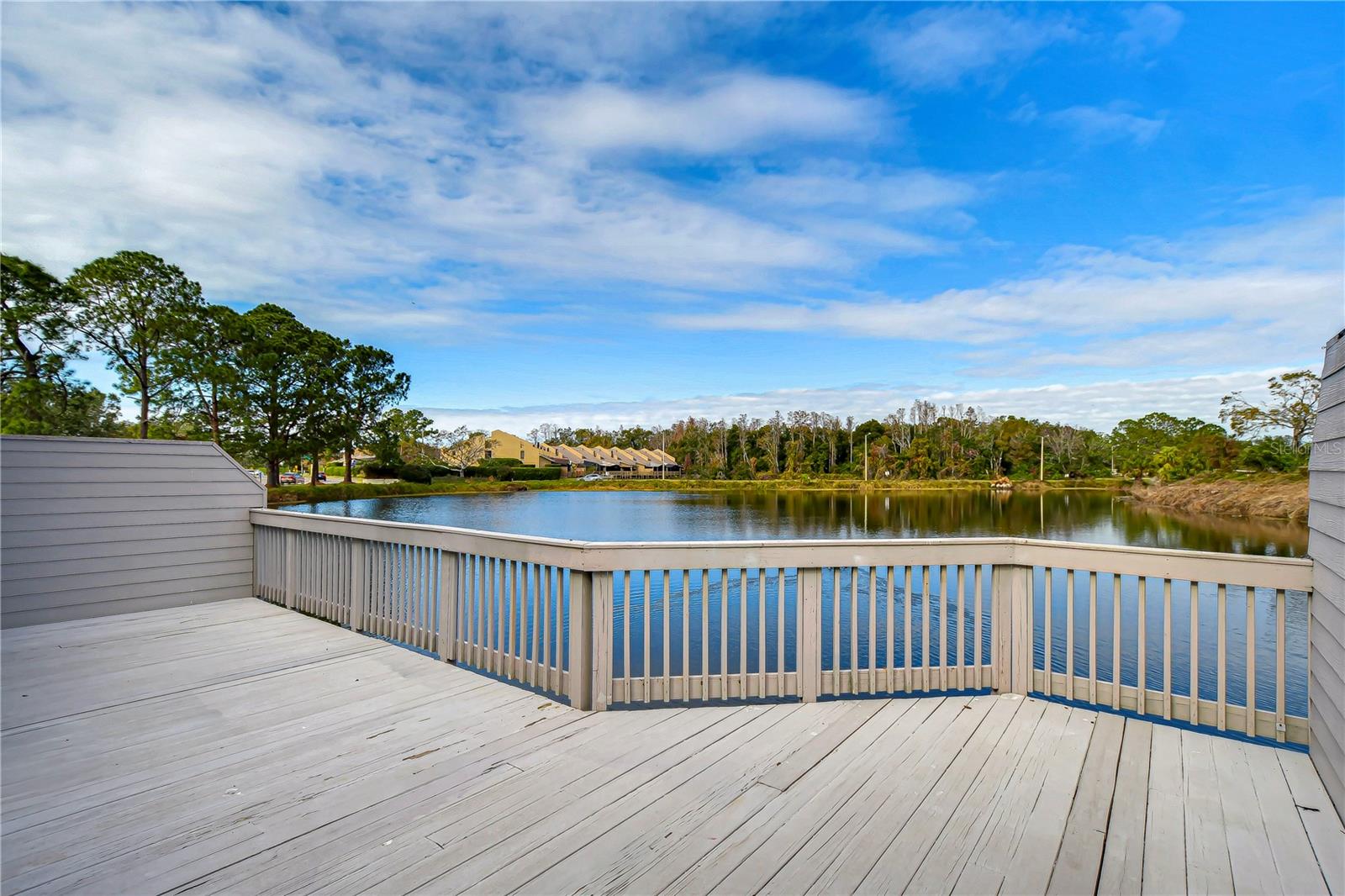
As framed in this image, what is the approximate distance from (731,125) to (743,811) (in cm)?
1027

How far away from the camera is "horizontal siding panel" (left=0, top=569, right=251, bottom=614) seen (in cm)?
425

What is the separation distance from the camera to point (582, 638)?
274 cm

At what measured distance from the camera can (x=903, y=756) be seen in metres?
2.23

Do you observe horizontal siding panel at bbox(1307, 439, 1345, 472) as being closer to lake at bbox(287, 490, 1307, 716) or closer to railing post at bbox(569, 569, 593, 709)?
lake at bbox(287, 490, 1307, 716)

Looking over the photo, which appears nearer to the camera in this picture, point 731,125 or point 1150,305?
point 731,125

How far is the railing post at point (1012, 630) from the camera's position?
9.12 ft

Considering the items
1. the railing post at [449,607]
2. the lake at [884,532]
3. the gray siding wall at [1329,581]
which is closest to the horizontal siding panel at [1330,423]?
A: the gray siding wall at [1329,581]

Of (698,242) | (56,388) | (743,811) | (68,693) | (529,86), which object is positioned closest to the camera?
(743,811)

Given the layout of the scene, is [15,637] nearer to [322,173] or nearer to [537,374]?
[322,173]

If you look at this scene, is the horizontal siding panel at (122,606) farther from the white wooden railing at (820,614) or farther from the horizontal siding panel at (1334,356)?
the horizontal siding panel at (1334,356)

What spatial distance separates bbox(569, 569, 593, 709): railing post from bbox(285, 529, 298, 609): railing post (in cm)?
318

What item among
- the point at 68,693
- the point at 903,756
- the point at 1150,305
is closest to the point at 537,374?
the point at 1150,305

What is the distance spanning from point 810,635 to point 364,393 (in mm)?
34156

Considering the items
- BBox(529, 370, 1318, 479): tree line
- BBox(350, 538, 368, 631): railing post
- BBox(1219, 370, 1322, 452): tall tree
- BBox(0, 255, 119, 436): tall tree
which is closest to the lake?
BBox(350, 538, 368, 631): railing post
